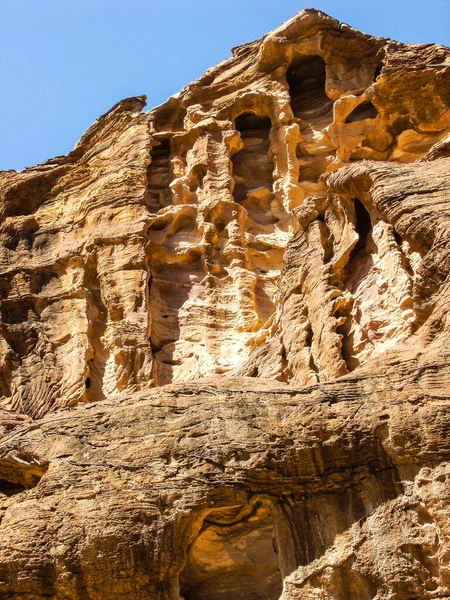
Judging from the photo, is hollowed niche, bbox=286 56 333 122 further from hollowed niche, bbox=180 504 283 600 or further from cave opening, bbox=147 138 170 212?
hollowed niche, bbox=180 504 283 600

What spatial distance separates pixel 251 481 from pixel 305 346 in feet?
15.0

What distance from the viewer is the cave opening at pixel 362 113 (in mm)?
20781

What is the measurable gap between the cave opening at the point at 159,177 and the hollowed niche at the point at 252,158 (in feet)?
5.13

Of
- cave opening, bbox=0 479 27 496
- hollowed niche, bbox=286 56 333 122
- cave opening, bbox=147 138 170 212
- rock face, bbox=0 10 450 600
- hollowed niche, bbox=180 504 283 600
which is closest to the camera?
rock face, bbox=0 10 450 600

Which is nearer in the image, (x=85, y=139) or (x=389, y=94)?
(x=389, y=94)

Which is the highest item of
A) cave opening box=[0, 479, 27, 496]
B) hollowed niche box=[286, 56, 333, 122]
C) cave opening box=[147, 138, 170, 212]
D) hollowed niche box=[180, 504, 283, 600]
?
hollowed niche box=[286, 56, 333, 122]

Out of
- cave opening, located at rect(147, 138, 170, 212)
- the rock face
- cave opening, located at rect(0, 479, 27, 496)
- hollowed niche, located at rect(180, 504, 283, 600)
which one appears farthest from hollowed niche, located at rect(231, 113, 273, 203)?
hollowed niche, located at rect(180, 504, 283, 600)

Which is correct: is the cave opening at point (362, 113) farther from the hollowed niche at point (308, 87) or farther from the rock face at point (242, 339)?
the hollowed niche at point (308, 87)

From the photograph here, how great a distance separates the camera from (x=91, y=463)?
9.55 meters

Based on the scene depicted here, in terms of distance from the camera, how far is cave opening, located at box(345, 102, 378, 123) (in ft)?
68.2

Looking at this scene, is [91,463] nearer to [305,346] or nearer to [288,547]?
[288,547]

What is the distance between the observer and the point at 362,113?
Answer: 21016 mm

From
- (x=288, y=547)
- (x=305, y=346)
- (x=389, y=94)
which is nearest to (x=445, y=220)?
(x=305, y=346)

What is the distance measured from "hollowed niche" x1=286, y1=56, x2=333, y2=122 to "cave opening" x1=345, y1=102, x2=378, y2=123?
3.23ft
